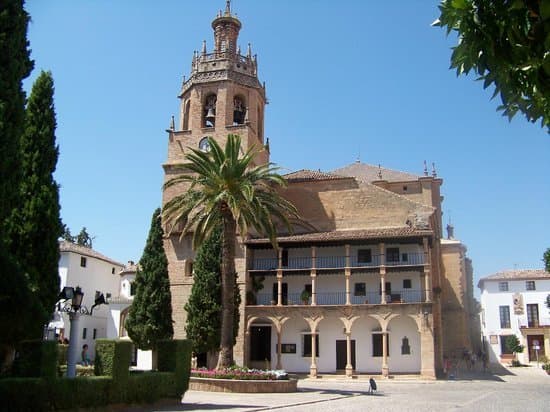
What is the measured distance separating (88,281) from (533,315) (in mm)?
40263

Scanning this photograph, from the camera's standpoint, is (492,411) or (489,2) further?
(492,411)

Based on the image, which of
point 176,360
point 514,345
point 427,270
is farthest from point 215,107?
point 514,345

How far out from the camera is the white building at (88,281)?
42562 millimetres

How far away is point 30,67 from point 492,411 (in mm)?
15193

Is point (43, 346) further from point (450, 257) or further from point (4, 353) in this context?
point (450, 257)

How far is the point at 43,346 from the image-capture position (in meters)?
13.4

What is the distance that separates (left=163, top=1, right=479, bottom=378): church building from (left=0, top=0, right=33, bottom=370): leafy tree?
21267mm

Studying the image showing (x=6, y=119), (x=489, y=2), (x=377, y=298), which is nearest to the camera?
(x=489, y=2)

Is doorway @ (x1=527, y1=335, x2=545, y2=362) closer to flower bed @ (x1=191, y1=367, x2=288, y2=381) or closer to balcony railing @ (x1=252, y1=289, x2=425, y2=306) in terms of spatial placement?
balcony railing @ (x1=252, y1=289, x2=425, y2=306)

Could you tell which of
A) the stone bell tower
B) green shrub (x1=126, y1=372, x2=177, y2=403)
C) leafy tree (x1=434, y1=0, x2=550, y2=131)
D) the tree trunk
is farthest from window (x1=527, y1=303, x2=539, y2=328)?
leafy tree (x1=434, y1=0, x2=550, y2=131)

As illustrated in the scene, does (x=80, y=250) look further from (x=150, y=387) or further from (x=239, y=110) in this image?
(x=150, y=387)

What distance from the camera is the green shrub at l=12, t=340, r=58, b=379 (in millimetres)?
13281

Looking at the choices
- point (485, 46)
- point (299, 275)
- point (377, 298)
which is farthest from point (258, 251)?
point (485, 46)

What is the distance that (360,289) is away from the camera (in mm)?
34844
